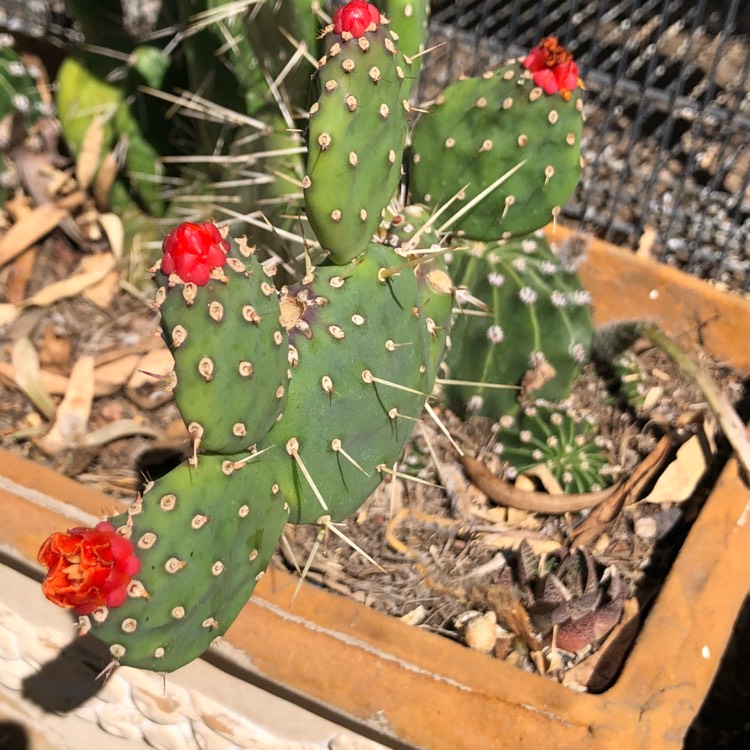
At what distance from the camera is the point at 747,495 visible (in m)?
1.12

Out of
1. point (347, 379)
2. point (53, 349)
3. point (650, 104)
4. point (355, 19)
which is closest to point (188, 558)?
point (347, 379)

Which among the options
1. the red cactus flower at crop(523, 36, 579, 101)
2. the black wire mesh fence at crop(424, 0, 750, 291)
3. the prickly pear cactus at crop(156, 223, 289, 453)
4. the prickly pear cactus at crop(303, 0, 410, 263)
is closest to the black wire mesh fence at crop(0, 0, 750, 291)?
the black wire mesh fence at crop(424, 0, 750, 291)

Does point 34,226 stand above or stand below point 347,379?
below

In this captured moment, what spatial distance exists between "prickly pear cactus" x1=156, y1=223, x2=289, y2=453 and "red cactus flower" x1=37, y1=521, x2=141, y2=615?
103 millimetres

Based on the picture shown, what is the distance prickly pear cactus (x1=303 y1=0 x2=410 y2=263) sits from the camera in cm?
74

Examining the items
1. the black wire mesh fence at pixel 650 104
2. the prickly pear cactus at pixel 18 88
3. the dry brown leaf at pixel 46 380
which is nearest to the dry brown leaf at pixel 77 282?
the dry brown leaf at pixel 46 380

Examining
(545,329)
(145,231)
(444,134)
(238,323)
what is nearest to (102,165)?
(145,231)

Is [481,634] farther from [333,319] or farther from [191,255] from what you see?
[191,255]

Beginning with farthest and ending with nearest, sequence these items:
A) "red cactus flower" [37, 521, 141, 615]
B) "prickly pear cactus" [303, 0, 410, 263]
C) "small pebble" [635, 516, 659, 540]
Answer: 1. "small pebble" [635, 516, 659, 540]
2. "prickly pear cactus" [303, 0, 410, 263]
3. "red cactus flower" [37, 521, 141, 615]

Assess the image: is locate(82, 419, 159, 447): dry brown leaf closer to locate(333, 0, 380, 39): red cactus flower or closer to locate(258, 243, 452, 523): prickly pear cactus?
locate(258, 243, 452, 523): prickly pear cactus

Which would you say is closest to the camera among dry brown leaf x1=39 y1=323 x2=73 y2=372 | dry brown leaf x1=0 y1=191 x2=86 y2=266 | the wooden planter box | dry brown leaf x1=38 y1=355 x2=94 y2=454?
the wooden planter box

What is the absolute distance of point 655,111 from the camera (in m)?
2.08

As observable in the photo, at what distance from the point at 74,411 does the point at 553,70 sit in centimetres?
90

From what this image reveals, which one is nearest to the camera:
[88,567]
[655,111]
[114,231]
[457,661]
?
[88,567]
